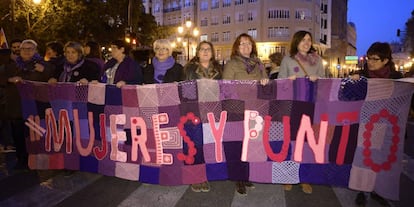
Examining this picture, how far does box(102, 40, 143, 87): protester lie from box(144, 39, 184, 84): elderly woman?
0.20 m

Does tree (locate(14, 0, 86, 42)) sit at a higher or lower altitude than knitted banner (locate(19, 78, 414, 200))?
higher

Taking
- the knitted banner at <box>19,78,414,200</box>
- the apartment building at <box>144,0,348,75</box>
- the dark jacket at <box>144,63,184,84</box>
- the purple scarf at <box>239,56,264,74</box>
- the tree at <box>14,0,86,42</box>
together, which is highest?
the apartment building at <box>144,0,348,75</box>

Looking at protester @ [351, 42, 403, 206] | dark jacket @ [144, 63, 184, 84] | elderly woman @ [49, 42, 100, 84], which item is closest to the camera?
protester @ [351, 42, 403, 206]

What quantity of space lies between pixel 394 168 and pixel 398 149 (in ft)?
0.72

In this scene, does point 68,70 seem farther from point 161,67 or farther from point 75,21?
point 75,21

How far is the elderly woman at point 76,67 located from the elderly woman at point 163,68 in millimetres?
975

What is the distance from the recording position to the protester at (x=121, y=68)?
530 cm

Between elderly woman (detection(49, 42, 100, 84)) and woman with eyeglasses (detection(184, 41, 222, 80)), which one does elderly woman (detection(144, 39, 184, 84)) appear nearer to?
woman with eyeglasses (detection(184, 41, 222, 80))

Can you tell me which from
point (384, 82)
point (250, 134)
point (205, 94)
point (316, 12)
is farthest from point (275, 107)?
point (316, 12)

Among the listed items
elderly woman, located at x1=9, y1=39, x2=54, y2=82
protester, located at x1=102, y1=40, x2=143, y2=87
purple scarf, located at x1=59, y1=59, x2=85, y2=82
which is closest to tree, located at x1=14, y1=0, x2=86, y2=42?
elderly woman, located at x1=9, y1=39, x2=54, y2=82

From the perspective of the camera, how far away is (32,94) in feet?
18.2

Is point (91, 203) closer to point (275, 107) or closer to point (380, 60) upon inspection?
point (275, 107)

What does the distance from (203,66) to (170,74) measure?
→ 18.5 inches

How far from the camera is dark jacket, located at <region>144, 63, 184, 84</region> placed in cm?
511
